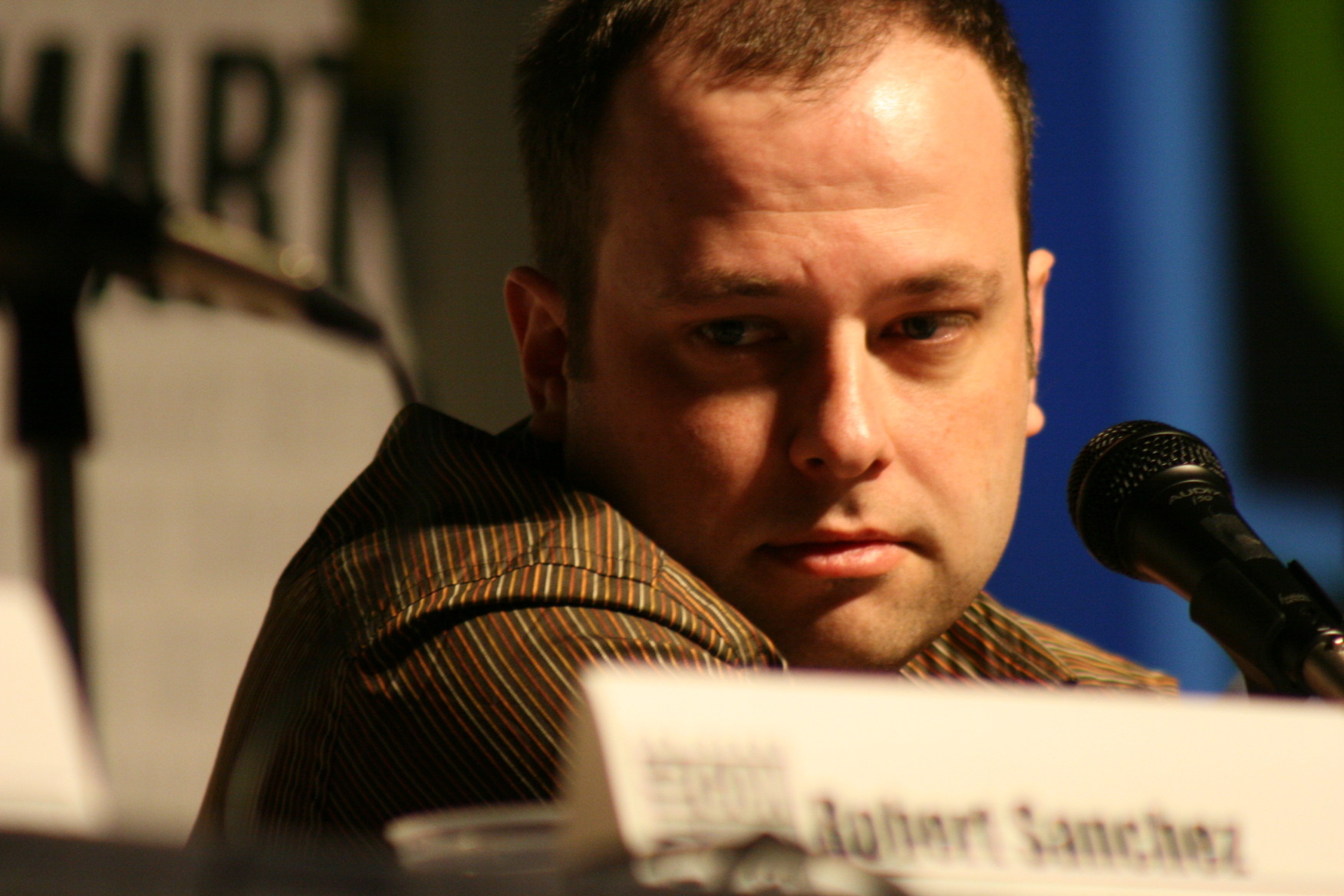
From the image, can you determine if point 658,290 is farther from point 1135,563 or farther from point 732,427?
point 1135,563

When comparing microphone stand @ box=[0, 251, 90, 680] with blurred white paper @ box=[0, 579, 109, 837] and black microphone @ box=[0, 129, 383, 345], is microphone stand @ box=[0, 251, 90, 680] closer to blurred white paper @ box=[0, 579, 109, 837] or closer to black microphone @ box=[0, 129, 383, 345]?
black microphone @ box=[0, 129, 383, 345]

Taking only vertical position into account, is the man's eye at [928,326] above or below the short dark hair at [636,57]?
below

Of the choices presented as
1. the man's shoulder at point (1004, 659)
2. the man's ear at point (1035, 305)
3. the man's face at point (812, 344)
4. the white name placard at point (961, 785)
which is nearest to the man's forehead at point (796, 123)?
the man's face at point (812, 344)

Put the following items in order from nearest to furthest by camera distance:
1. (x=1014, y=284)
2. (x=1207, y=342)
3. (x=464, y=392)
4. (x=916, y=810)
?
(x=916, y=810) < (x=1014, y=284) < (x=464, y=392) < (x=1207, y=342)

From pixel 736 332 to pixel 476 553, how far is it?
0.88ft

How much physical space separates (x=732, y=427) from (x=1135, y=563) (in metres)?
0.30

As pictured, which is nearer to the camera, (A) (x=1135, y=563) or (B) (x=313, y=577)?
(A) (x=1135, y=563)

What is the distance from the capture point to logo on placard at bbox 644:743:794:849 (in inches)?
14.4

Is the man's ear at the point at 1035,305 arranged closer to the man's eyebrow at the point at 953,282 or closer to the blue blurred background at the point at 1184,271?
the man's eyebrow at the point at 953,282

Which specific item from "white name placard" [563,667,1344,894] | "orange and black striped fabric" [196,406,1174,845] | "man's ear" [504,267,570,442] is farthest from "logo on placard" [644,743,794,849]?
"man's ear" [504,267,570,442]

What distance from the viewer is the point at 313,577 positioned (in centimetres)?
100

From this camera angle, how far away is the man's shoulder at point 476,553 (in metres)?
0.83

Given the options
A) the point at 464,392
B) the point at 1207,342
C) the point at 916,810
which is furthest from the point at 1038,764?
the point at 1207,342

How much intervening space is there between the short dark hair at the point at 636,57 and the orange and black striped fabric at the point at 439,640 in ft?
0.71
